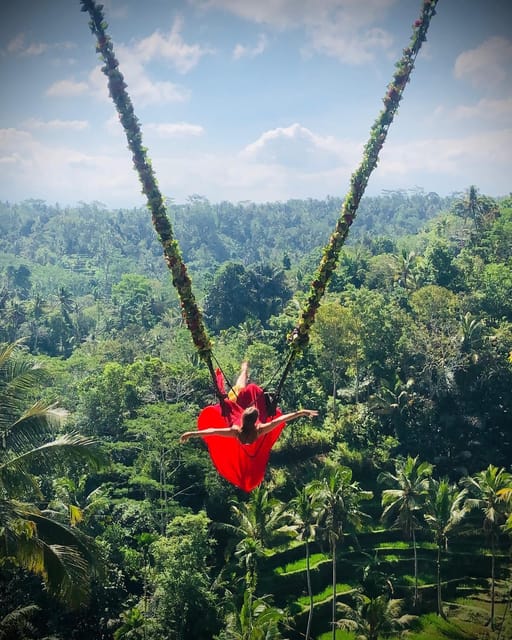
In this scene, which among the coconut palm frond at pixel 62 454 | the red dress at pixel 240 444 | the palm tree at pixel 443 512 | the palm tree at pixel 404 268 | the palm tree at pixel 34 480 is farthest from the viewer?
the palm tree at pixel 404 268

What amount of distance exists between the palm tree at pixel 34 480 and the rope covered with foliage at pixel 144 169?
12.2ft

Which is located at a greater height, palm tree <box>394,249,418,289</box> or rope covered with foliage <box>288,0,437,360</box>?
rope covered with foliage <box>288,0,437,360</box>

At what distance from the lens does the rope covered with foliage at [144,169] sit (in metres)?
5.07

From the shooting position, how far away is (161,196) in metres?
5.29

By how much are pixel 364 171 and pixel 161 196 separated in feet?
7.27

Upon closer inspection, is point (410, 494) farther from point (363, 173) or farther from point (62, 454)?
point (363, 173)

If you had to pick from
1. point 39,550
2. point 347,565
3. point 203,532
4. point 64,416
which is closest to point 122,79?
point 64,416

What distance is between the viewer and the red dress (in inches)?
230

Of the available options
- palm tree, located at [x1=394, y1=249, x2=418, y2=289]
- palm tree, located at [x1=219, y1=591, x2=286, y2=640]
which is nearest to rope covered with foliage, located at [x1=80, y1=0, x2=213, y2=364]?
palm tree, located at [x1=219, y1=591, x2=286, y2=640]

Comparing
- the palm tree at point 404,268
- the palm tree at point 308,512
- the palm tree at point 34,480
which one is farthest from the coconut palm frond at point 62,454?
the palm tree at point 404,268

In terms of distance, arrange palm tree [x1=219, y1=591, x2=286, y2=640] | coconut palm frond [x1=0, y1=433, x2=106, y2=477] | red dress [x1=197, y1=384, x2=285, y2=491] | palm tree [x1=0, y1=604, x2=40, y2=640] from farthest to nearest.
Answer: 1. palm tree [x1=219, y1=591, x2=286, y2=640]
2. palm tree [x1=0, y1=604, x2=40, y2=640]
3. coconut palm frond [x1=0, y1=433, x2=106, y2=477]
4. red dress [x1=197, y1=384, x2=285, y2=491]

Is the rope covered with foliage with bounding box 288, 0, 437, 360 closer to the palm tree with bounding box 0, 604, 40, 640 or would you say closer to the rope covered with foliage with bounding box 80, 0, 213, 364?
the rope covered with foliage with bounding box 80, 0, 213, 364

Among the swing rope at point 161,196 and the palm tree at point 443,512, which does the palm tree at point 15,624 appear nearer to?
the swing rope at point 161,196

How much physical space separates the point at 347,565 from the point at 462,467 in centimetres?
749
